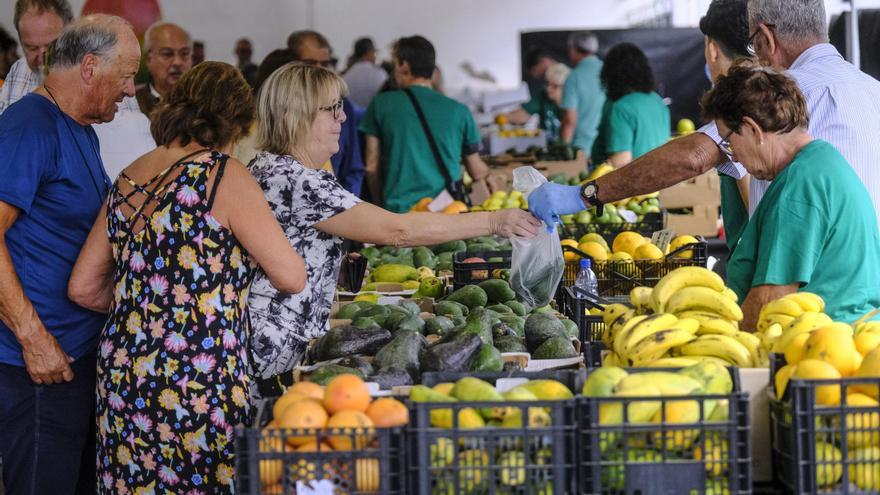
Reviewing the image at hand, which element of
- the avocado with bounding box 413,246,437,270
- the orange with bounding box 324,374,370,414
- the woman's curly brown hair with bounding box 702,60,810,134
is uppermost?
the woman's curly brown hair with bounding box 702,60,810,134

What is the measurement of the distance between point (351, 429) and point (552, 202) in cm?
179

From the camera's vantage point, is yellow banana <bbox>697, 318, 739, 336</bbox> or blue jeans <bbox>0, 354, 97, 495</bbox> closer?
yellow banana <bbox>697, 318, 739, 336</bbox>

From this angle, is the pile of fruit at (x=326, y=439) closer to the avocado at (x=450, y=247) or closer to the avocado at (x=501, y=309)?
the avocado at (x=501, y=309)

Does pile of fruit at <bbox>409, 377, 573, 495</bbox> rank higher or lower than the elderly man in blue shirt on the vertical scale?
lower

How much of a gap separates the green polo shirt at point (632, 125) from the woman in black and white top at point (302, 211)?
415cm

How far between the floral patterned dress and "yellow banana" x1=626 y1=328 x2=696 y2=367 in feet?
3.36

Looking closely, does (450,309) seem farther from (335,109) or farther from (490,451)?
(490,451)

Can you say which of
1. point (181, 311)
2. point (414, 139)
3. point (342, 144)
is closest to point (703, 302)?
point (181, 311)

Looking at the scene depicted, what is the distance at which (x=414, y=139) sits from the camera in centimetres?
661

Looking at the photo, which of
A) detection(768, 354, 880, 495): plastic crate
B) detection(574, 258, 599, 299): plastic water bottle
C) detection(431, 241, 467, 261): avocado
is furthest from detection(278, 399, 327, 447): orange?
detection(431, 241, 467, 261): avocado

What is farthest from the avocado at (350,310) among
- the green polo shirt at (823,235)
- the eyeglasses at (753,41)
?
the eyeglasses at (753,41)

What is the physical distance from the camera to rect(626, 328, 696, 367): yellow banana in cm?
224

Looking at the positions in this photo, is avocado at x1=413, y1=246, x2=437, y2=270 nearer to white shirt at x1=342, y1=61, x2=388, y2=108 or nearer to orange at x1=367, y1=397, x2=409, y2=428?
orange at x1=367, y1=397, x2=409, y2=428

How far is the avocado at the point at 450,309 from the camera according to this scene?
134 inches
